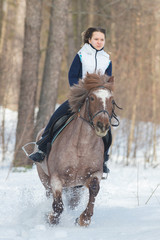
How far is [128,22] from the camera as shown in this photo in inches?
630

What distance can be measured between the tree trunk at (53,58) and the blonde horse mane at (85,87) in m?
6.33

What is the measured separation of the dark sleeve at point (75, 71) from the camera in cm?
571

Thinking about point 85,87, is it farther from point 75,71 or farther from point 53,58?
point 53,58

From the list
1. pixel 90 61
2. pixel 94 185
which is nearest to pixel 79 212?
pixel 94 185

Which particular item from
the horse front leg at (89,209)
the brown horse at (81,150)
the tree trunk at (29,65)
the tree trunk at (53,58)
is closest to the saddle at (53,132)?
the brown horse at (81,150)

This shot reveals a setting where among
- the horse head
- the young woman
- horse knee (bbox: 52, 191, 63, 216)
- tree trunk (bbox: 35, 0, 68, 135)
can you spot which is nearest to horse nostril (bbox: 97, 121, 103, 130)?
the horse head

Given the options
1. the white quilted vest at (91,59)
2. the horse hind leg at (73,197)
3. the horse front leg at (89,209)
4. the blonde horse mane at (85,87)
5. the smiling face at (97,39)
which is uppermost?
the smiling face at (97,39)

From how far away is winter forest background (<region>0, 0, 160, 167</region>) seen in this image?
1142 cm

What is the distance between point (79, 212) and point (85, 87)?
2.14 metres

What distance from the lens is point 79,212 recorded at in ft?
20.9

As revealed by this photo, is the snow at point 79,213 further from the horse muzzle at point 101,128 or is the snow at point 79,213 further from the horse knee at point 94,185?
the horse muzzle at point 101,128

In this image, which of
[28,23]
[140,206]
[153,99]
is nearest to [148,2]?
[153,99]

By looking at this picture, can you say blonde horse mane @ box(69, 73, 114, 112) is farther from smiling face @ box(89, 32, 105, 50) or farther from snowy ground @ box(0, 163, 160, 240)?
snowy ground @ box(0, 163, 160, 240)

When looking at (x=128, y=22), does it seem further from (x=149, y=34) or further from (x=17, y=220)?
(x=17, y=220)
